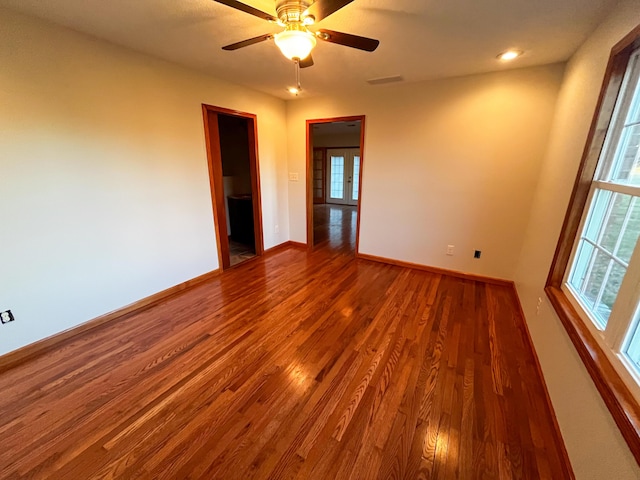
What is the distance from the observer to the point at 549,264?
1.99 m

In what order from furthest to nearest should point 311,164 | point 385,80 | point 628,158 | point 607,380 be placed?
point 311,164 < point 385,80 < point 628,158 < point 607,380

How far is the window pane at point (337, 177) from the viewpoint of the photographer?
29.8 feet

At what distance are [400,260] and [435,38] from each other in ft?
8.36

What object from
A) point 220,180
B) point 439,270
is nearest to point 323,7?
point 220,180

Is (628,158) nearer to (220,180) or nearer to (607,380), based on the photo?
(607,380)

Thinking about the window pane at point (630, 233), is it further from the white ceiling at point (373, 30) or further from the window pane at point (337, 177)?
the window pane at point (337, 177)

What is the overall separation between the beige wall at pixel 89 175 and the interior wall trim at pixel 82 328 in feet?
0.17

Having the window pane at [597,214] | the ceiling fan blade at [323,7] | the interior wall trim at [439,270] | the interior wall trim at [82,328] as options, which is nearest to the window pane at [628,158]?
the window pane at [597,214]

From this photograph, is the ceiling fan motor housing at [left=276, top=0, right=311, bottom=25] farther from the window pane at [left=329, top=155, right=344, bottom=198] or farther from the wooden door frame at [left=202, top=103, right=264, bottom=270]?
the window pane at [left=329, top=155, right=344, bottom=198]

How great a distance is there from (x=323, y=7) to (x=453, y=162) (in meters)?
2.46

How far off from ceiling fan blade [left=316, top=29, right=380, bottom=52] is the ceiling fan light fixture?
0.06m

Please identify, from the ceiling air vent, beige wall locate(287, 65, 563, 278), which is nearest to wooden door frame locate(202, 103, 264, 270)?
beige wall locate(287, 65, 563, 278)

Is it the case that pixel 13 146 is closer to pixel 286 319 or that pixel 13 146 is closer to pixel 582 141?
pixel 286 319

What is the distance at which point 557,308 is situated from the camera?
1.65 metres
